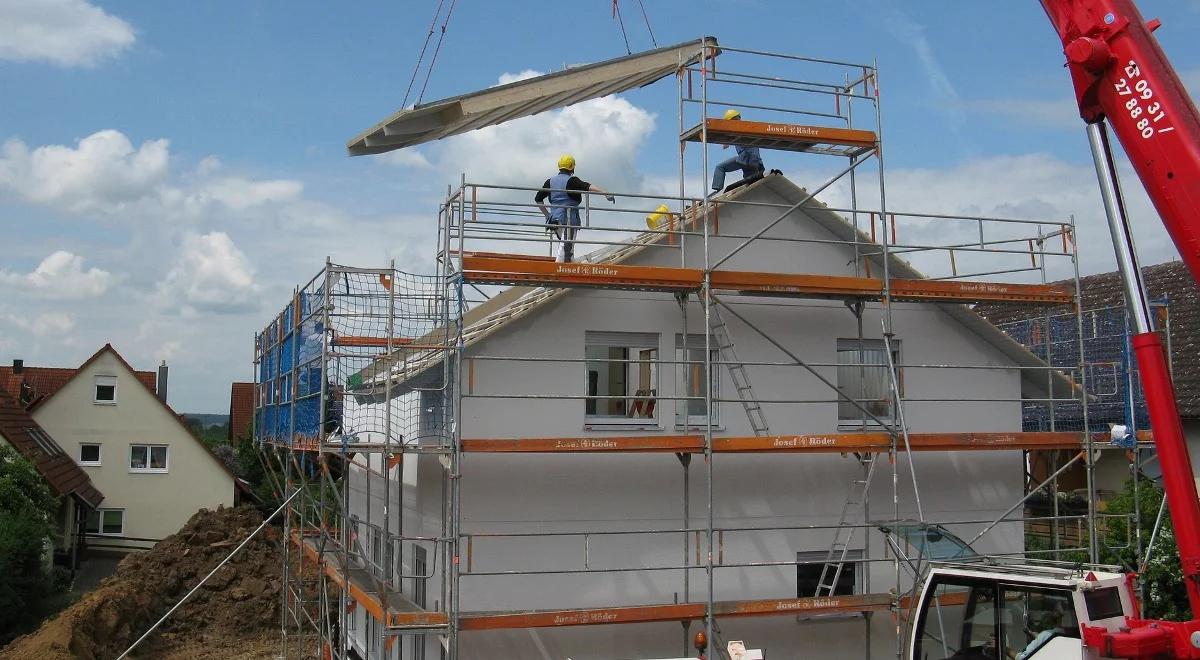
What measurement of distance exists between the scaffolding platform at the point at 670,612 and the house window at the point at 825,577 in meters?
0.75

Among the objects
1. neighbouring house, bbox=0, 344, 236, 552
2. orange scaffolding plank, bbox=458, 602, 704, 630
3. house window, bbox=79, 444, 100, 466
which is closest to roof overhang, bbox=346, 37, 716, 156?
orange scaffolding plank, bbox=458, 602, 704, 630

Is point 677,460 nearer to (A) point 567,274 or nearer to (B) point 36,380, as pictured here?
(A) point 567,274

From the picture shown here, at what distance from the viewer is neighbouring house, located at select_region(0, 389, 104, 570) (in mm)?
29250

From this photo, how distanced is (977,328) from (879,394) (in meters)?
1.68

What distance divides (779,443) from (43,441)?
1070 inches

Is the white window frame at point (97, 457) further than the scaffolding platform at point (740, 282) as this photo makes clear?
Yes

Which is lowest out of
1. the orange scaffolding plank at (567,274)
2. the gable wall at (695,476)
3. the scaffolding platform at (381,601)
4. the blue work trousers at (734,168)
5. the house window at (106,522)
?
the house window at (106,522)

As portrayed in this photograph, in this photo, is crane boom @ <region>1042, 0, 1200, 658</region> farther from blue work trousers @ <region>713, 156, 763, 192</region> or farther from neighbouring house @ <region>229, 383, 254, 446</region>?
neighbouring house @ <region>229, 383, 254, 446</region>

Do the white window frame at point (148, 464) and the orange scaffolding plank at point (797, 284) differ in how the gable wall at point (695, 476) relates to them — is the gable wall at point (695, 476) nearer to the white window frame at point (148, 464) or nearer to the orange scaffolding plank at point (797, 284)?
the orange scaffolding plank at point (797, 284)

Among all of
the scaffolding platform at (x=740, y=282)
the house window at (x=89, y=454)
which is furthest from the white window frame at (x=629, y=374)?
the house window at (x=89, y=454)

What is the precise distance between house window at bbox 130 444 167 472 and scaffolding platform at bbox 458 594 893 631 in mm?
28730

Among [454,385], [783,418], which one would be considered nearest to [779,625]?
[783,418]

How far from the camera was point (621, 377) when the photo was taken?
13992 millimetres

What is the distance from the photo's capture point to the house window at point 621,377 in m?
13.8
